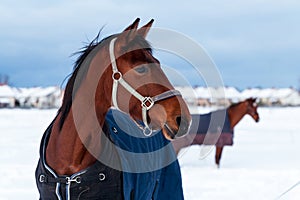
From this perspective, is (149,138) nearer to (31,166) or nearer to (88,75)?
(88,75)

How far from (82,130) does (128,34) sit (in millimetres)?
622

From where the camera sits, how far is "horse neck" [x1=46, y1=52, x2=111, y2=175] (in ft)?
9.78

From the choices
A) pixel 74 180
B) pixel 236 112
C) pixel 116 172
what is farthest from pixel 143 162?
pixel 236 112

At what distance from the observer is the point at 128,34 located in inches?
114

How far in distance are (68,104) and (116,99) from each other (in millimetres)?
325

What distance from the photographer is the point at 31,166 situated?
9.47 m

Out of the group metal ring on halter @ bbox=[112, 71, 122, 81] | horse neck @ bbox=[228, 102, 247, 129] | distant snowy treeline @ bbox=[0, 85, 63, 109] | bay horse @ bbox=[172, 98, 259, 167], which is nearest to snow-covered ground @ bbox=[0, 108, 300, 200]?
bay horse @ bbox=[172, 98, 259, 167]

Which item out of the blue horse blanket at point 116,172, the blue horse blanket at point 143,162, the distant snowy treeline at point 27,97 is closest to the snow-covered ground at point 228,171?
the blue horse blanket at point 143,162

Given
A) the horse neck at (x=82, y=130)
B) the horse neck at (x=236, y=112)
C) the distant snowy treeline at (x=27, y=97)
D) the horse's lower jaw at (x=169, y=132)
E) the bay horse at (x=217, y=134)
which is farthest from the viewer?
the distant snowy treeline at (x=27, y=97)

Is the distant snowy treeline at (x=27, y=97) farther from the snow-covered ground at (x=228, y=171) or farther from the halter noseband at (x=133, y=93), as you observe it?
the halter noseband at (x=133, y=93)

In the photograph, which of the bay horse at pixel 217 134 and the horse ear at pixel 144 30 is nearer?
the horse ear at pixel 144 30

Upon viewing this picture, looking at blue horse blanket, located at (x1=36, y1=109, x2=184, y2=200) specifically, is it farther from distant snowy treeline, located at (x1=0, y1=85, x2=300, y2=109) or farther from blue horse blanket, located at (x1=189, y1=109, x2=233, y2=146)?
distant snowy treeline, located at (x1=0, y1=85, x2=300, y2=109)

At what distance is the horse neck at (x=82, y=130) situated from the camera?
2982 mm

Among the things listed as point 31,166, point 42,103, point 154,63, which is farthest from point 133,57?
point 42,103
